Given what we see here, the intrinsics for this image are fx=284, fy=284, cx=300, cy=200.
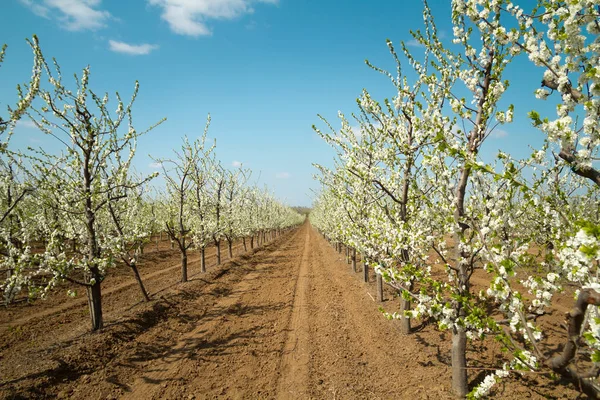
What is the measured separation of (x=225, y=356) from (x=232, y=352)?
0.98 ft

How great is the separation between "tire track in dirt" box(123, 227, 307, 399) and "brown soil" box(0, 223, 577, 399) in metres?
0.03

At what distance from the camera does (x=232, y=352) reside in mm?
9227

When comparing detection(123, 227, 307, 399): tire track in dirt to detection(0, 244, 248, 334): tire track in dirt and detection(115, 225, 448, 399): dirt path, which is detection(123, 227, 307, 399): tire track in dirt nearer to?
detection(115, 225, 448, 399): dirt path

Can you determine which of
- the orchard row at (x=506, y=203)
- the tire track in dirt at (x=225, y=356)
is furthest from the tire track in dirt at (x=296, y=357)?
the orchard row at (x=506, y=203)

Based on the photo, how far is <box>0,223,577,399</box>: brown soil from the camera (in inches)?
283

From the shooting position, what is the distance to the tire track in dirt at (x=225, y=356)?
738 centimetres

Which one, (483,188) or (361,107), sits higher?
(361,107)

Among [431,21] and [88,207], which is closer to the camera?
[431,21]

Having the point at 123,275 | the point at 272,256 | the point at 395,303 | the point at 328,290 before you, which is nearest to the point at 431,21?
the point at 395,303

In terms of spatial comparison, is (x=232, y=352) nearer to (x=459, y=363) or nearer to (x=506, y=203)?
(x=459, y=363)

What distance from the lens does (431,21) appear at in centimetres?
620

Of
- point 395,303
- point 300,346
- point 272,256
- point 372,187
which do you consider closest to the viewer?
point 300,346

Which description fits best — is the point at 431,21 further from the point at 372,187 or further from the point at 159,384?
the point at 159,384

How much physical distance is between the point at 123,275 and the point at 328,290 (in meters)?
14.9
